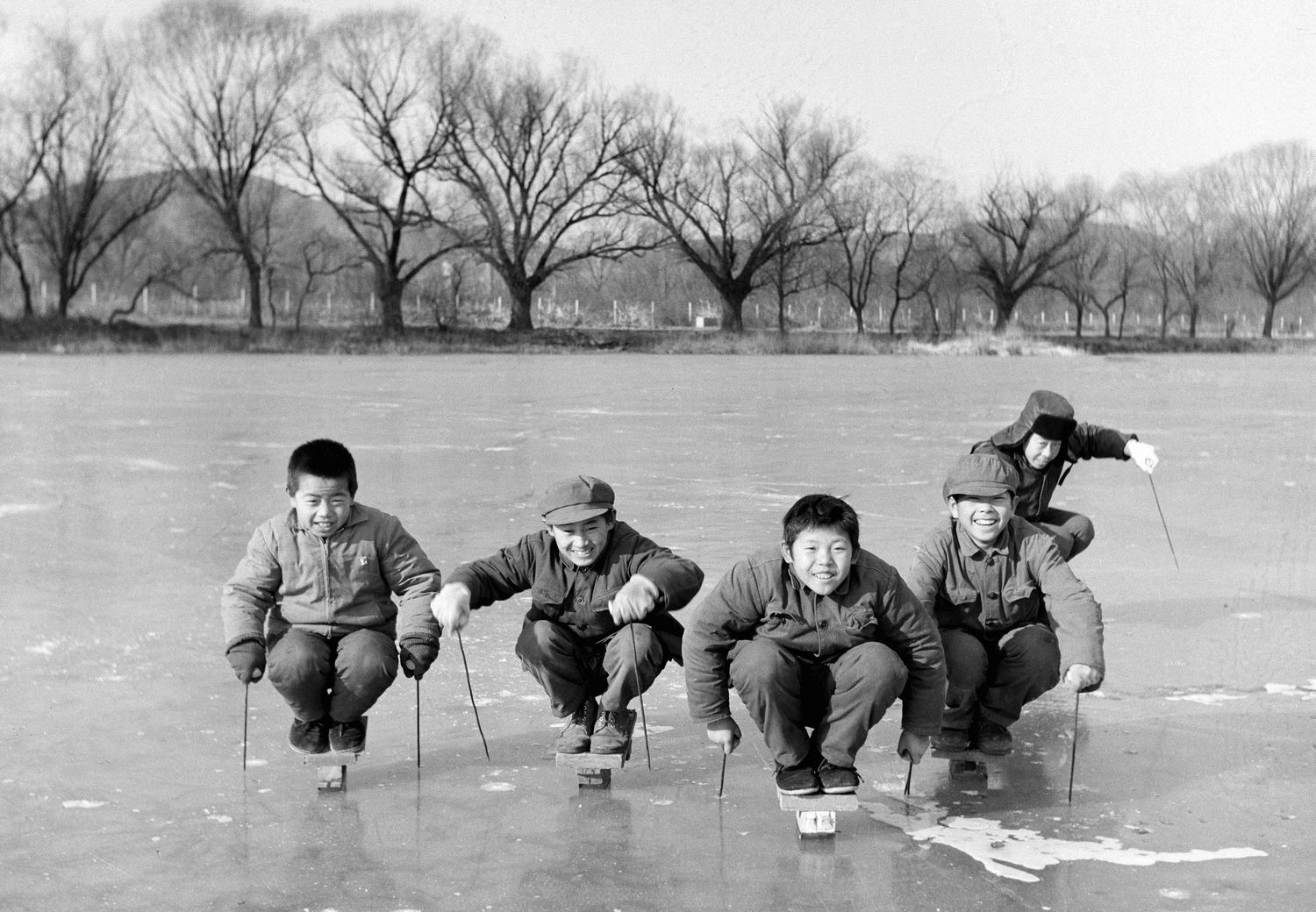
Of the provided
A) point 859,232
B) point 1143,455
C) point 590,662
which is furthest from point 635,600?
point 859,232

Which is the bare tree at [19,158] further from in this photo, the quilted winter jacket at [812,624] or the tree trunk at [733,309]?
the quilted winter jacket at [812,624]

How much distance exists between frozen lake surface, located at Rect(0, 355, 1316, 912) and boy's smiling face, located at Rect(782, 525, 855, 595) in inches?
22.3

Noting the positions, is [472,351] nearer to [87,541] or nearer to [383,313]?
[383,313]

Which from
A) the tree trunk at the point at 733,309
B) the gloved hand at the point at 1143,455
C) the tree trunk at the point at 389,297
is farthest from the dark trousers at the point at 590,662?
the tree trunk at the point at 733,309

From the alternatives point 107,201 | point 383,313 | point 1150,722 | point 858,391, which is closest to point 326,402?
point 858,391

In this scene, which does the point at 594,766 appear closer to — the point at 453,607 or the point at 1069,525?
the point at 453,607

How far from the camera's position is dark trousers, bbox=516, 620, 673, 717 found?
3684 millimetres

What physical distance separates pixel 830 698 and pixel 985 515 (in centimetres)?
70

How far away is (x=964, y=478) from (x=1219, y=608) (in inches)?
91.0

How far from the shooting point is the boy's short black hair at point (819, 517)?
10.8ft

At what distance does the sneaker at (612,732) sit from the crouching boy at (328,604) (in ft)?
1.49

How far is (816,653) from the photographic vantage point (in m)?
3.46

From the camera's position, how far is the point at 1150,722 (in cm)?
412

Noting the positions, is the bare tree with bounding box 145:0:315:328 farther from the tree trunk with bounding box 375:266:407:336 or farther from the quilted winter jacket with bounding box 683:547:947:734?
the quilted winter jacket with bounding box 683:547:947:734
